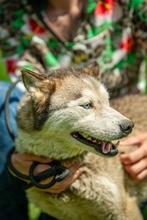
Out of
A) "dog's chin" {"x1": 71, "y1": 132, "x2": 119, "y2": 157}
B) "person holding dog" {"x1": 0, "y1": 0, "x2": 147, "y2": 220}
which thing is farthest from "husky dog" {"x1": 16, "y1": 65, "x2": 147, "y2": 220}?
"person holding dog" {"x1": 0, "y1": 0, "x2": 147, "y2": 220}

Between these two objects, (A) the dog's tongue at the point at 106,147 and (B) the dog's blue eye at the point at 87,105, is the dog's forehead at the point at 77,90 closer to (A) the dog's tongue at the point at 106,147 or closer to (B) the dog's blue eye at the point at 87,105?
(B) the dog's blue eye at the point at 87,105

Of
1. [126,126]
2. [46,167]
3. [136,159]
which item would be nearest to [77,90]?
[126,126]

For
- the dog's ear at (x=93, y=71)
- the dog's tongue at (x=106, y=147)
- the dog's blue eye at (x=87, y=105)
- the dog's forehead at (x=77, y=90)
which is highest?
the dog's ear at (x=93, y=71)

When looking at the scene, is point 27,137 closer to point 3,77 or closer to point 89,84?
point 89,84

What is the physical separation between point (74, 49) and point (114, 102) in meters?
0.45

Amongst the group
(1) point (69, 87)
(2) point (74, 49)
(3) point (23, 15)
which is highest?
(3) point (23, 15)

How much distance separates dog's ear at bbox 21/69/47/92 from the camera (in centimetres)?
325

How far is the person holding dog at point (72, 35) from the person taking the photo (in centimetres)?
422

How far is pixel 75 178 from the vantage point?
355cm

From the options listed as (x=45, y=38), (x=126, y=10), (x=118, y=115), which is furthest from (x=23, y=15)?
(x=118, y=115)

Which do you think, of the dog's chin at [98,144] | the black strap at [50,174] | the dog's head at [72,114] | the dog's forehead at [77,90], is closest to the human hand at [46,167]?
the black strap at [50,174]

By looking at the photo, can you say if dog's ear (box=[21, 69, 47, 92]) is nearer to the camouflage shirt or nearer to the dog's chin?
the dog's chin

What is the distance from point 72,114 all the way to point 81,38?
111cm

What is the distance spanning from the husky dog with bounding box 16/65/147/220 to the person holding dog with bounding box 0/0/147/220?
2.35 feet
